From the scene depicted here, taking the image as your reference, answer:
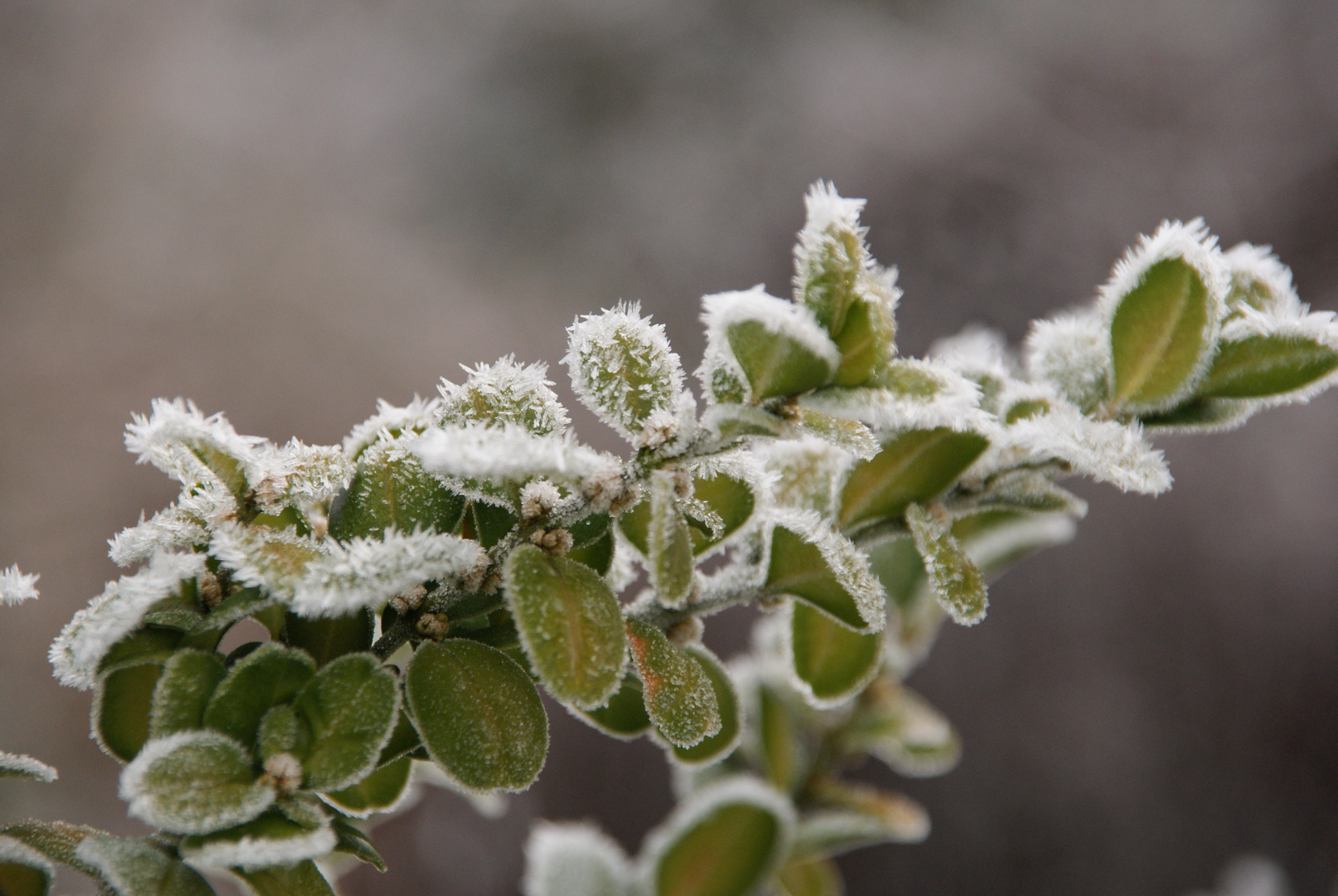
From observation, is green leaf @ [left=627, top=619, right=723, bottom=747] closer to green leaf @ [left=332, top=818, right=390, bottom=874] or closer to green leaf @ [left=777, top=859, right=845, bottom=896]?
green leaf @ [left=332, top=818, right=390, bottom=874]

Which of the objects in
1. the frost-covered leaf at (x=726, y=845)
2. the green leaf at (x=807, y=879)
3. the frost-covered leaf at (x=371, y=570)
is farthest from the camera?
the green leaf at (x=807, y=879)

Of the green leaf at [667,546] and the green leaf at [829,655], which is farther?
the green leaf at [829,655]

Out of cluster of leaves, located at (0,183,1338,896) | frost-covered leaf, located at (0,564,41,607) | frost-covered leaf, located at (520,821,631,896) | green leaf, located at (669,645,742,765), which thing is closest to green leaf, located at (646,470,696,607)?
cluster of leaves, located at (0,183,1338,896)

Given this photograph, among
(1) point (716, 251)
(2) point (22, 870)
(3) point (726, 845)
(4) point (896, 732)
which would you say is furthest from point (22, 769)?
(1) point (716, 251)

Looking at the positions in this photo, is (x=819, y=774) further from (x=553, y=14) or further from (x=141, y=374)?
(x=553, y=14)

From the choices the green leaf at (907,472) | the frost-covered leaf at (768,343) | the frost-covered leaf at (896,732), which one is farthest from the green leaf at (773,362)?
the frost-covered leaf at (896,732)

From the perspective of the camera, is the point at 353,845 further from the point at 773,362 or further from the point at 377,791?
the point at 773,362

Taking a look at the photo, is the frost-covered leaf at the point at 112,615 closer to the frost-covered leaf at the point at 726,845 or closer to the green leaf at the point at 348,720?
the green leaf at the point at 348,720

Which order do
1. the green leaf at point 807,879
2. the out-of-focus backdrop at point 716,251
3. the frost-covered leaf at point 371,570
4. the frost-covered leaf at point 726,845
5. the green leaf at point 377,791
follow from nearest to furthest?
the frost-covered leaf at point 371,570 < the green leaf at point 377,791 < the frost-covered leaf at point 726,845 < the green leaf at point 807,879 < the out-of-focus backdrop at point 716,251
